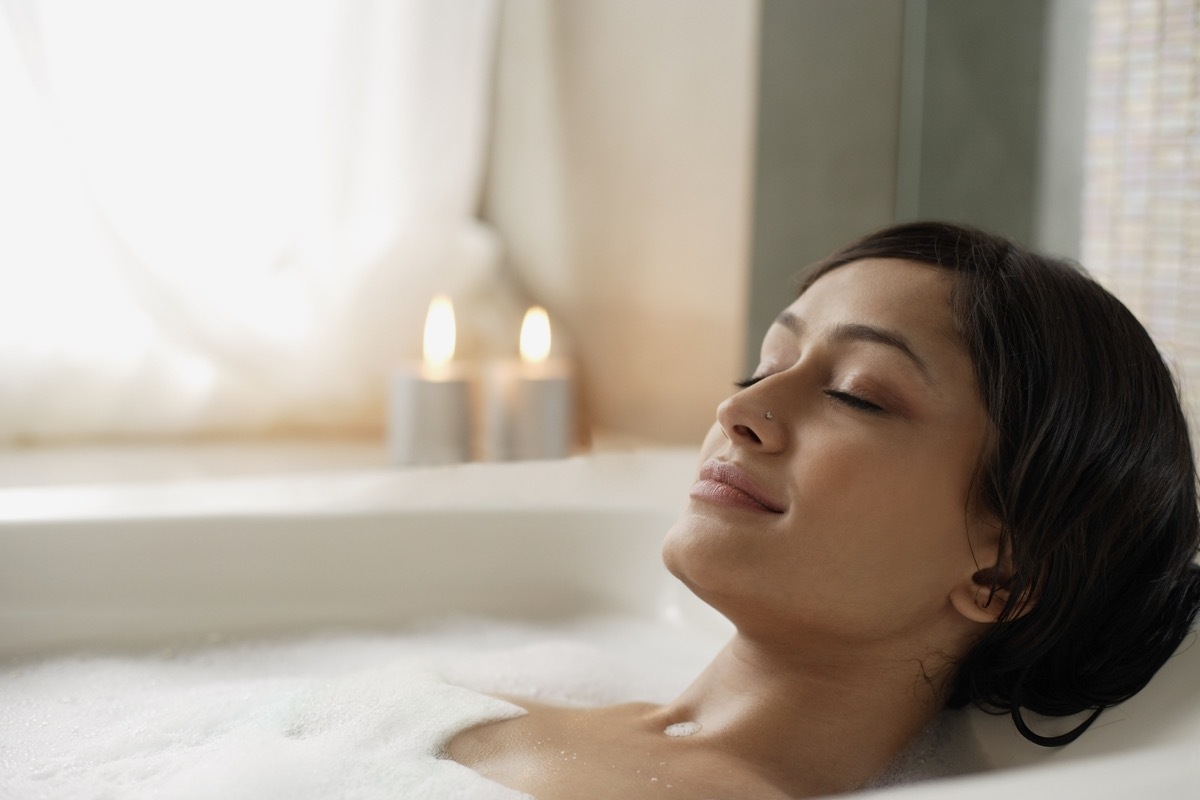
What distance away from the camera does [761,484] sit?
889 millimetres

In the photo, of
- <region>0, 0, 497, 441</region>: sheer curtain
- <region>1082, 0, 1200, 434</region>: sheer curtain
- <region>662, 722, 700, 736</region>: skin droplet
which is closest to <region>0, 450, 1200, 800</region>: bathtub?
<region>662, 722, 700, 736</region>: skin droplet

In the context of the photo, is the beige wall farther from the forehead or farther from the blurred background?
the forehead

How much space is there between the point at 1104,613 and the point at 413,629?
28.5 inches

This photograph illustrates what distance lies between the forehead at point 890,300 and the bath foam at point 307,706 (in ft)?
1.10

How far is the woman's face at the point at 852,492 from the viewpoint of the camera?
0.87 meters

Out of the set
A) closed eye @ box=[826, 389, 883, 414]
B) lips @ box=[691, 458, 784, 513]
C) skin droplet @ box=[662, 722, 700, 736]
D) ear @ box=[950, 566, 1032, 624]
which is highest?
closed eye @ box=[826, 389, 883, 414]

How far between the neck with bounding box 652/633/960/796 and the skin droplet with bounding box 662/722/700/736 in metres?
0.01

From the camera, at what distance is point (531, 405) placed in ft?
6.53

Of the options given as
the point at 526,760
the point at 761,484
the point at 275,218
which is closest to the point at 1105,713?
the point at 761,484

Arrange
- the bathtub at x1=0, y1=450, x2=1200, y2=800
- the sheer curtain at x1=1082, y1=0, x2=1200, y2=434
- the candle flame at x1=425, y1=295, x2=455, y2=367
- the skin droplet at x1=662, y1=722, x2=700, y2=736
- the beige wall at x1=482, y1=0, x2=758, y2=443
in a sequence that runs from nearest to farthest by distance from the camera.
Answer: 1. the skin droplet at x1=662, y1=722, x2=700, y2=736
2. the bathtub at x1=0, y1=450, x2=1200, y2=800
3. the sheer curtain at x1=1082, y1=0, x2=1200, y2=434
4. the beige wall at x1=482, y1=0, x2=758, y2=443
5. the candle flame at x1=425, y1=295, x2=455, y2=367

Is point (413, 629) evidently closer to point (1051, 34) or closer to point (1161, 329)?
point (1161, 329)

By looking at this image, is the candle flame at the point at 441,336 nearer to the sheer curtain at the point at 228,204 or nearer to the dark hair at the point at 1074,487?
the sheer curtain at the point at 228,204

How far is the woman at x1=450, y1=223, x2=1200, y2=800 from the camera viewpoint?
2.86 feet

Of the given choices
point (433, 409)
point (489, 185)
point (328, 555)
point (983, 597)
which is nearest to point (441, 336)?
point (433, 409)
